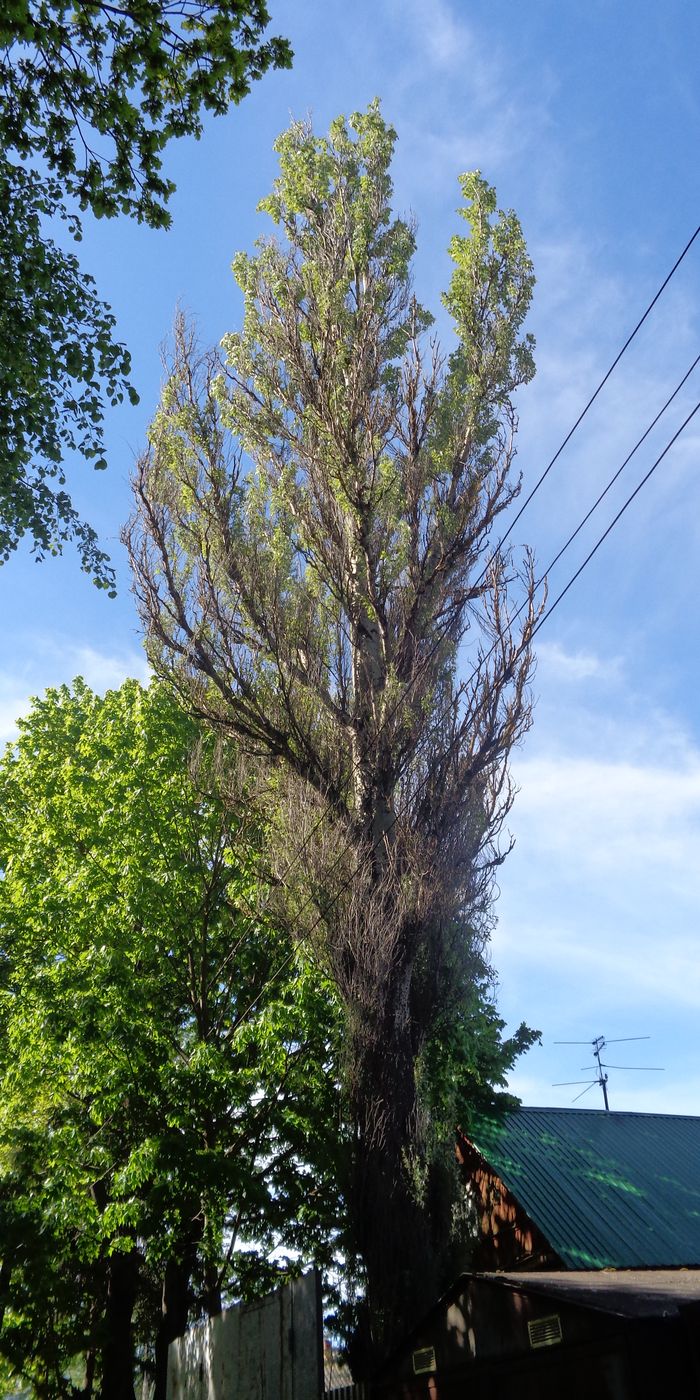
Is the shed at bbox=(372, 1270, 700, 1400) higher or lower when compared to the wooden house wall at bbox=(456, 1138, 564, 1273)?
lower

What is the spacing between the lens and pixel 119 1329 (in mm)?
15469

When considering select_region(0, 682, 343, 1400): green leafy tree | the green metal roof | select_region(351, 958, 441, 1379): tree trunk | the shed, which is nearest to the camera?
the shed

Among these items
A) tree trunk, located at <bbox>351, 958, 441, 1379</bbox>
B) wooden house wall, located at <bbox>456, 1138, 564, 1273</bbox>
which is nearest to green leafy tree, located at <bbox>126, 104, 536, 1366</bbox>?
tree trunk, located at <bbox>351, 958, 441, 1379</bbox>

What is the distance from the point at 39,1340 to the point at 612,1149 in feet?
33.5

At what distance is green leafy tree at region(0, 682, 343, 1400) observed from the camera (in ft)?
41.8

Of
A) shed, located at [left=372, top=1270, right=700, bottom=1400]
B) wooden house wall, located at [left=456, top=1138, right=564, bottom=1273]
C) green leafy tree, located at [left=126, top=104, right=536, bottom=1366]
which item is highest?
green leafy tree, located at [left=126, top=104, right=536, bottom=1366]

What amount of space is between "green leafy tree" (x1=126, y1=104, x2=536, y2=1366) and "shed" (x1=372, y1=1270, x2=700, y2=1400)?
0.44m

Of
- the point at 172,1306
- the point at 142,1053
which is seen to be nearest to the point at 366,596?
the point at 142,1053

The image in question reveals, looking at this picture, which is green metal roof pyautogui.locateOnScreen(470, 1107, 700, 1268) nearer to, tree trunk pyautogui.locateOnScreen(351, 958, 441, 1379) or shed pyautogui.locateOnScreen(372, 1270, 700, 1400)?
shed pyautogui.locateOnScreen(372, 1270, 700, 1400)

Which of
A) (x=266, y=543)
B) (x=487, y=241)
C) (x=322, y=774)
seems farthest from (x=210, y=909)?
(x=487, y=241)

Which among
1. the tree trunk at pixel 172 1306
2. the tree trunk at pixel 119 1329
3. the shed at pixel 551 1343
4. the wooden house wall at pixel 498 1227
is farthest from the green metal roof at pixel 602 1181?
the tree trunk at pixel 119 1329

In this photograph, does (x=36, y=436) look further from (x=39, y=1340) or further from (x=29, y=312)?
(x=39, y=1340)

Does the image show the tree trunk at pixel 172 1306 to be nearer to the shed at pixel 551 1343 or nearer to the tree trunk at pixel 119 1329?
the tree trunk at pixel 119 1329

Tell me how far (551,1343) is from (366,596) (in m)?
8.60
